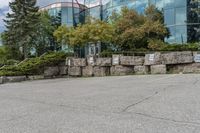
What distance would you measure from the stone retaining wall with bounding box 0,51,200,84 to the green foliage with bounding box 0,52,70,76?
419 mm

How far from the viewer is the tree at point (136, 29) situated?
32.8 meters

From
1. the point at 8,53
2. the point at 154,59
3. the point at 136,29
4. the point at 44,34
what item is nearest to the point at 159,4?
the point at 136,29

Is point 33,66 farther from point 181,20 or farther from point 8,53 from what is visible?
point 8,53

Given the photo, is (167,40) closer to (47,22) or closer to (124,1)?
(124,1)

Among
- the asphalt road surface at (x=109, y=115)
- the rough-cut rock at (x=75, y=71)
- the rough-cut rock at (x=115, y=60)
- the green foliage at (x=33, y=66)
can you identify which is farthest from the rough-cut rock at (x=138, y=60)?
the asphalt road surface at (x=109, y=115)

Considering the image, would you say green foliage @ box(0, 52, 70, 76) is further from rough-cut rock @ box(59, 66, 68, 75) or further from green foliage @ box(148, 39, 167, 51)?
green foliage @ box(148, 39, 167, 51)

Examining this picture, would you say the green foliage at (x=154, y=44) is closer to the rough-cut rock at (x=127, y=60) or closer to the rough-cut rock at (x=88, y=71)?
the rough-cut rock at (x=127, y=60)

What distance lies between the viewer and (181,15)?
119 feet

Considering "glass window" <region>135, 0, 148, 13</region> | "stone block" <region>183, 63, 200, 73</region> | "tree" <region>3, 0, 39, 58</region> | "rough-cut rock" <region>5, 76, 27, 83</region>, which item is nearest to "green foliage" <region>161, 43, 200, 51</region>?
"stone block" <region>183, 63, 200, 73</region>

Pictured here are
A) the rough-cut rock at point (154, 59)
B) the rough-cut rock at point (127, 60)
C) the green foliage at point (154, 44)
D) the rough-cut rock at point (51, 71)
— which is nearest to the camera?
the rough-cut rock at point (154, 59)

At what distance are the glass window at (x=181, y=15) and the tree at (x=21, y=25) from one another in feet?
62.5

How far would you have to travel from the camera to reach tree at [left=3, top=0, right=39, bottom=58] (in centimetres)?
4528

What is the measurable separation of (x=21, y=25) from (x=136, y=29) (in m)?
18.5

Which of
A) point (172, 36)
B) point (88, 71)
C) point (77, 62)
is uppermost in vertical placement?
point (172, 36)
